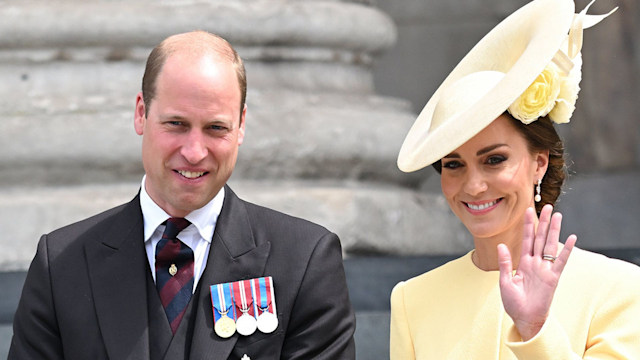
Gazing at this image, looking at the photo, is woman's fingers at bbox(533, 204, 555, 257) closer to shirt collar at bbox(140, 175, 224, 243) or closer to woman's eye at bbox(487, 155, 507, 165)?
woman's eye at bbox(487, 155, 507, 165)

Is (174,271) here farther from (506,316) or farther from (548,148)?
(548,148)

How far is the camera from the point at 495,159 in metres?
3.28

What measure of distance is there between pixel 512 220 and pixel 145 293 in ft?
3.15

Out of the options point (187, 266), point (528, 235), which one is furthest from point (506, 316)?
point (187, 266)

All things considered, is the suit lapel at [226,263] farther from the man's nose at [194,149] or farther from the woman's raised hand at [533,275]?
the woman's raised hand at [533,275]

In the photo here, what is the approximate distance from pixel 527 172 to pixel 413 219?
2.30 meters

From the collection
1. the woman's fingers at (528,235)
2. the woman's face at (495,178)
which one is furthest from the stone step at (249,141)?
the woman's fingers at (528,235)

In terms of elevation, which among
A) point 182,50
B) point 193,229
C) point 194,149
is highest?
point 182,50

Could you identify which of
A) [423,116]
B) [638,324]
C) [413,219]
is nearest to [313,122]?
[413,219]

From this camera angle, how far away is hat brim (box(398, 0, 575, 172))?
3.20 metres

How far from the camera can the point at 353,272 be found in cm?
486

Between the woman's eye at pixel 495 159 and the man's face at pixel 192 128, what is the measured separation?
0.65 m

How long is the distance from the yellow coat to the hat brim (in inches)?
13.5

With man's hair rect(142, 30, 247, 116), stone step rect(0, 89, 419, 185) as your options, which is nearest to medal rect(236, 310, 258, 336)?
man's hair rect(142, 30, 247, 116)
